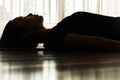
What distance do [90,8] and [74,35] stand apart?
2346 millimetres

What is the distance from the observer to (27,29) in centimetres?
159

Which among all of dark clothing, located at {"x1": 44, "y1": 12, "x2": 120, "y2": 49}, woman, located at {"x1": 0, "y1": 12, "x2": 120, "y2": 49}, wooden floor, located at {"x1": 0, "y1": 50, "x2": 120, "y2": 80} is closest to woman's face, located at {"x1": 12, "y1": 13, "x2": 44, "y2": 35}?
woman, located at {"x1": 0, "y1": 12, "x2": 120, "y2": 49}

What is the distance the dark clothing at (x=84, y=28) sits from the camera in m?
1.43

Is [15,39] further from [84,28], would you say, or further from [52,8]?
[52,8]

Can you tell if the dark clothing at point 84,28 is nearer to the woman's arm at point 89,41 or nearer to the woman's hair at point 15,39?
the woman's arm at point 89,41

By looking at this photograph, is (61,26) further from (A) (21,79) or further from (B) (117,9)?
(B) (117,9)

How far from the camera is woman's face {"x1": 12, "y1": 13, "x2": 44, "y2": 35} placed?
1570 millimetres

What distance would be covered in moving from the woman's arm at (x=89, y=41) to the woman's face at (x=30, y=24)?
227 mm

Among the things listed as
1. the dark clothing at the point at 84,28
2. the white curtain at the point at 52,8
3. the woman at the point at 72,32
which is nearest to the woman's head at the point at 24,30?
the woman at the point at 72,32

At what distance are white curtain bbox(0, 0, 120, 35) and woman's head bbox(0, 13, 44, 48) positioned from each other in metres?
1.82

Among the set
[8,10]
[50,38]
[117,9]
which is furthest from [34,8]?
[50,38]

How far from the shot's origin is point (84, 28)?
4.82 feet

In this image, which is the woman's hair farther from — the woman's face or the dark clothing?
the dark clothing

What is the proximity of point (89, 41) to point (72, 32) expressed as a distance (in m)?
0.13
